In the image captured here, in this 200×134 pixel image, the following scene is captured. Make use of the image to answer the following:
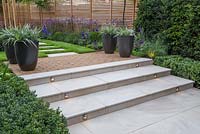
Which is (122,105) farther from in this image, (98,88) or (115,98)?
(98,88)

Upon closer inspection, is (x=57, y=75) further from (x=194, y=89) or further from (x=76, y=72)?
(x=194, y=89)

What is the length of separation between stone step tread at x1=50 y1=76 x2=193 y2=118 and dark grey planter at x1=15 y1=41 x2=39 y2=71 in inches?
47.1

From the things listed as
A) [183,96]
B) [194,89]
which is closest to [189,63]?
[194,89]

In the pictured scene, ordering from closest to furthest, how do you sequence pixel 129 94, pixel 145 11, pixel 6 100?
pixel 6 100 < pixel 129 94 < pixel 145 11

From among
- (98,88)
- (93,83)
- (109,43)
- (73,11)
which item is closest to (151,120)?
(98,88)

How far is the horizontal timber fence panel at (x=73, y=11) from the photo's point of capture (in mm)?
8106

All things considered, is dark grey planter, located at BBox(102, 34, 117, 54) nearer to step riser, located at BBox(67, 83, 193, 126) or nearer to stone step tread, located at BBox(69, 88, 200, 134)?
step riser, located at BBox(67, 83, 193, 126)

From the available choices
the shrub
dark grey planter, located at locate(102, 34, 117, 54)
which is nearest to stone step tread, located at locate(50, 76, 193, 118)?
the shrub

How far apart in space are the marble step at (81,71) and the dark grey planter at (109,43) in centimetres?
88

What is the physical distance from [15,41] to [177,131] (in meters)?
3.13

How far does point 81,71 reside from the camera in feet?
14.8

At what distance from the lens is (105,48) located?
6238mm

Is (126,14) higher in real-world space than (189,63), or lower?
higher

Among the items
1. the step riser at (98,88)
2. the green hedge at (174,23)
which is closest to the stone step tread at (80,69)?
the step riser at (98,88)
